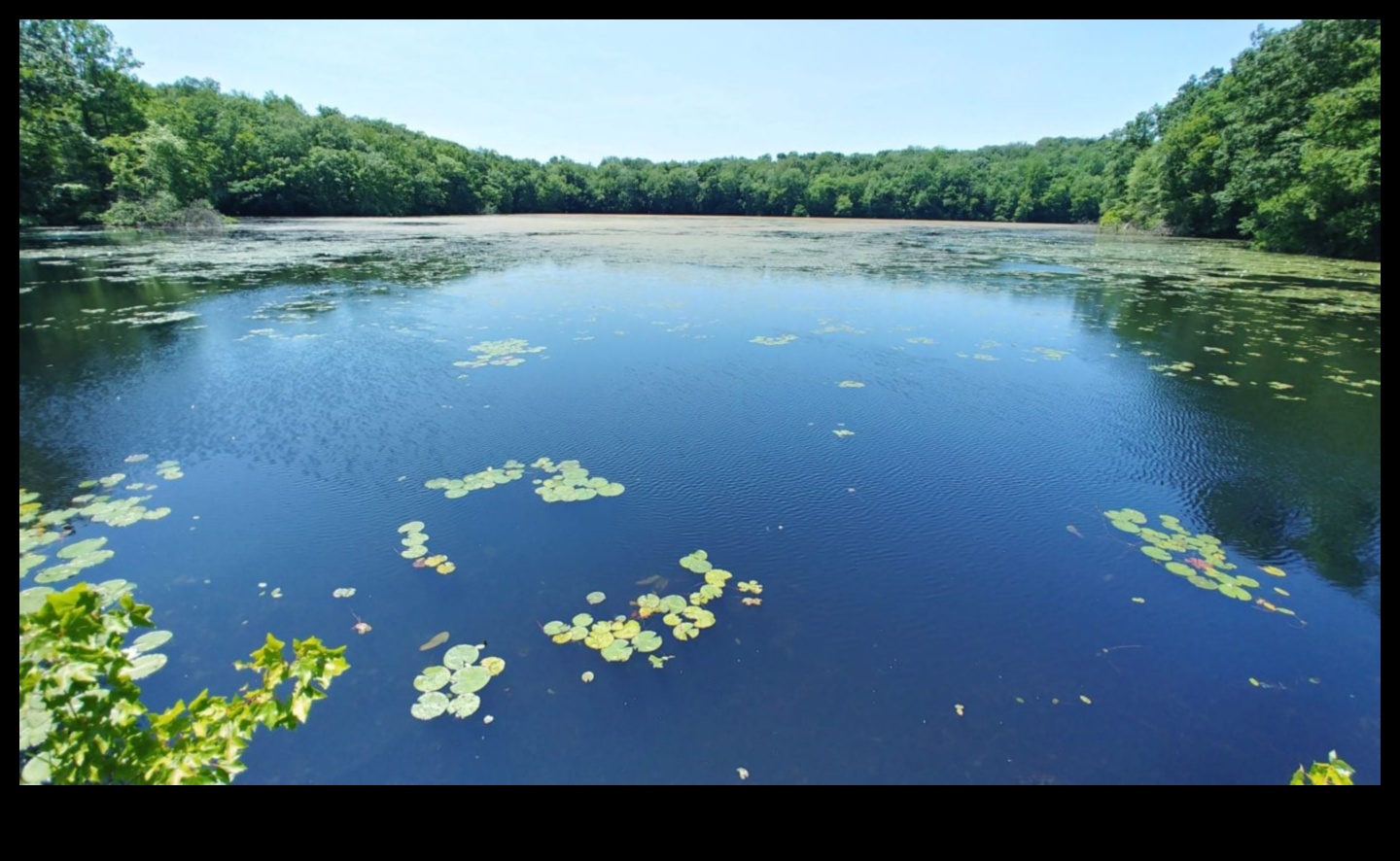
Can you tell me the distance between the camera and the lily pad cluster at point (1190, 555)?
12.7 ft

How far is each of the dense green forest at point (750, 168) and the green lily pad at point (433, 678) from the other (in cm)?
325

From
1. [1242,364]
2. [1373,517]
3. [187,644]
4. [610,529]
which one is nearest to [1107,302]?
[1242,364]

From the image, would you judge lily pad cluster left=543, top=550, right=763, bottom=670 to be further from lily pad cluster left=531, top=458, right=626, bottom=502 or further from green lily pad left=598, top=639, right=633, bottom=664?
lily pad cluster left=531, top=458, right=626, bottom=502

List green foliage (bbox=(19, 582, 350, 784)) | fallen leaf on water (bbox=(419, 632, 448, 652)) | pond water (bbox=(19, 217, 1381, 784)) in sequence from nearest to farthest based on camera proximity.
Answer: green foliage (bbox=(19, 582, 350, 784)) < pond water (bbox=(19, 217, 1381, 784)) < fallen leaf on water (bbox=(419, 632, 448, 652))

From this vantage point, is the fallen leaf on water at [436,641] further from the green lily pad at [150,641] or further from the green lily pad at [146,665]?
the green lily pad at [150,641]

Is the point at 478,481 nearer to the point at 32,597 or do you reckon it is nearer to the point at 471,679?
the point at 471,679

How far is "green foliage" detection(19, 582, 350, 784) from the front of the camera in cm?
134

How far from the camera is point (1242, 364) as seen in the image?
8.71m

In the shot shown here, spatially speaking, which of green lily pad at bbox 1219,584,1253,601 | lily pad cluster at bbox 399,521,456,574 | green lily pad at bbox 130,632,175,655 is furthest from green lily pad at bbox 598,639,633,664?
green lily pad at bbox 1219,584,1253,601

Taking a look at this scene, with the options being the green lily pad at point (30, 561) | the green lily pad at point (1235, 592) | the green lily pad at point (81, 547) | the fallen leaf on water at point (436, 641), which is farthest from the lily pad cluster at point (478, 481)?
the green lily pad at point (1235, 592)

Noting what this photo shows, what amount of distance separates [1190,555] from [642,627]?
3746 mm

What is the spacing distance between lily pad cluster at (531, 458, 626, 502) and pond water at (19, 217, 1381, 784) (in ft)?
0.13

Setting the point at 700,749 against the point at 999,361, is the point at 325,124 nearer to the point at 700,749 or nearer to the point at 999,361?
the point at 999,361

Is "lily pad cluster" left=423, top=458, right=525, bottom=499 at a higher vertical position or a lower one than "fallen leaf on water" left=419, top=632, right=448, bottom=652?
higher
